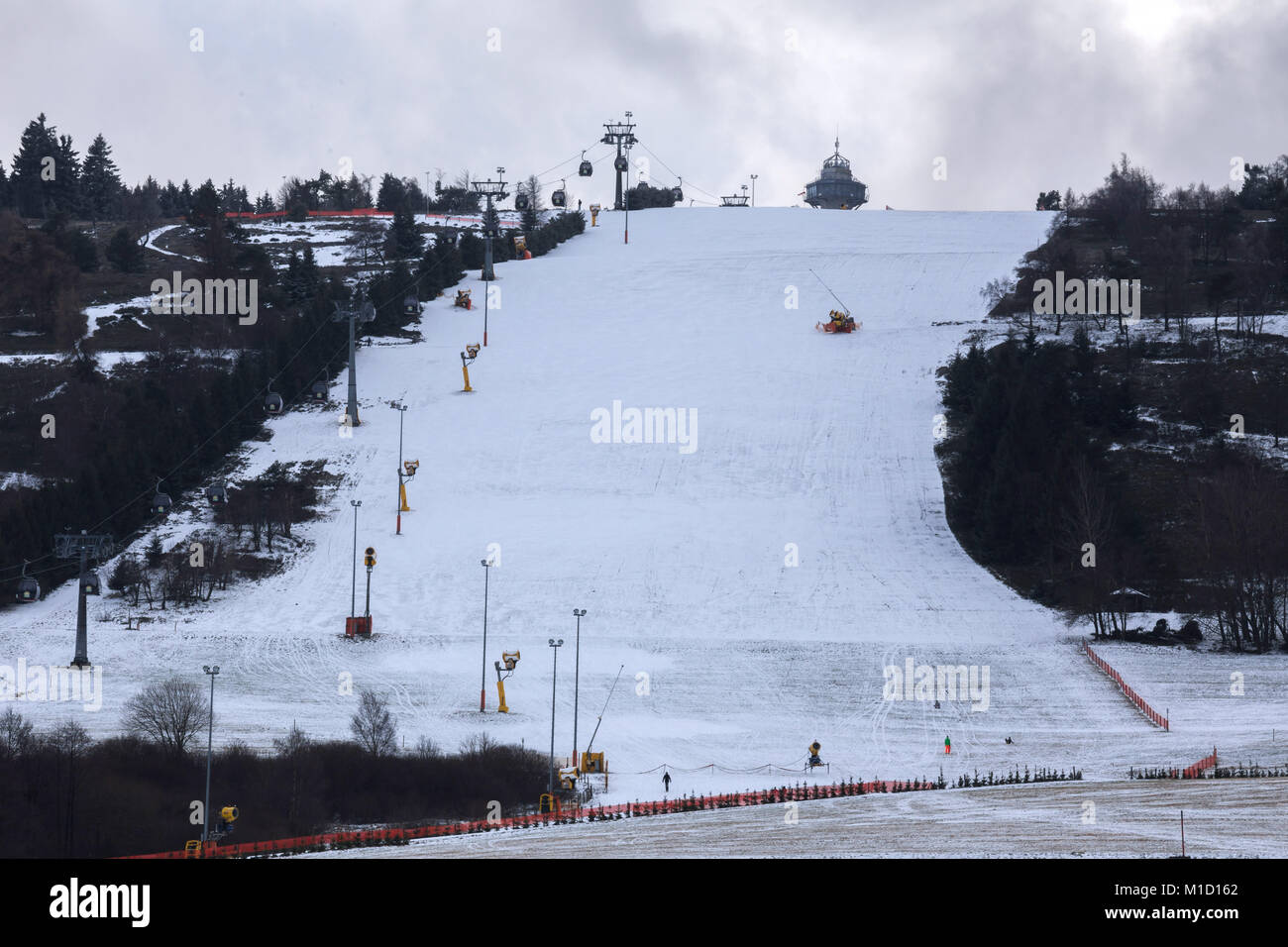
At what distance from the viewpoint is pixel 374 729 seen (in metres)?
38.7

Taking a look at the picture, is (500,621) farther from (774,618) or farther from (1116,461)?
(1116,461)

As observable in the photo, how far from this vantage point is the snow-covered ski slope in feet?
140

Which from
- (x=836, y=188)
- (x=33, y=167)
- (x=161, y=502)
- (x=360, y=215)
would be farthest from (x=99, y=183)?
(x=161, y=502)

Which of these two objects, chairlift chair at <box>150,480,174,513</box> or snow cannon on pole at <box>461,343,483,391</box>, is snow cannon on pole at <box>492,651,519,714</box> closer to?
chairlift chair at <box>150,480,174,513</box>

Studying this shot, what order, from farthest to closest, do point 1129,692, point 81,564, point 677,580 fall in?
point 677,580
point 81,564
point 1129,692

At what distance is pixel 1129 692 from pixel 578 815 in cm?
2126

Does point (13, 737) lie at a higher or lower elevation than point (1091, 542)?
lower

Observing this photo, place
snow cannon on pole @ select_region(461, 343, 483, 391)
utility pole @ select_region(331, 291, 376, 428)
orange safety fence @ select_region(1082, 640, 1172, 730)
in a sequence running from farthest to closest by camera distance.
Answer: snow cannon on pole @ select_region(461, 343, 483, 391)
utility pole @ select_region(331, 291, 376, 428)
orange safety fence @ select_region(1082, 640, 1172, 730)

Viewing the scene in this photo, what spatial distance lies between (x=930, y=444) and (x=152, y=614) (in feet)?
127

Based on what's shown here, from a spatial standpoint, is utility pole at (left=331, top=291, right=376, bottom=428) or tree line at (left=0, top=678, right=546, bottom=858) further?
utility pole at (left=331, top=291, right=376, bottom=428)

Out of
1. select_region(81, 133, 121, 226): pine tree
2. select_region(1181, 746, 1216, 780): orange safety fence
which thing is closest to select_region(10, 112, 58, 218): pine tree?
select_region(81, 133, 121, 226): pine tree

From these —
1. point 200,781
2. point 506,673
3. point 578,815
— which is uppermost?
point 506,673

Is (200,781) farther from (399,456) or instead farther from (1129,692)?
(399,456)

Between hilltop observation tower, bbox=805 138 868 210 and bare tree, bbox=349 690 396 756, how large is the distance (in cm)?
11255
